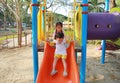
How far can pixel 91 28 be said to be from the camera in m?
5.86

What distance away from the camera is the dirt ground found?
21.2 feet

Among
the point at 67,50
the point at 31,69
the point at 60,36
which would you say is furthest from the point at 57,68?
the point at 31,69

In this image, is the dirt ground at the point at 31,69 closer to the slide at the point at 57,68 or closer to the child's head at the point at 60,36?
the slide at the point at 57,68

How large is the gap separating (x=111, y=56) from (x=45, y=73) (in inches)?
241

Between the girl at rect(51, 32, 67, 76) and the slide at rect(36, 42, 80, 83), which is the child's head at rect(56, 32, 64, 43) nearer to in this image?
the girl at rect(51, 32, 67, 76)

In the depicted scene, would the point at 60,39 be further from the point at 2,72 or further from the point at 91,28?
the point at 2,72

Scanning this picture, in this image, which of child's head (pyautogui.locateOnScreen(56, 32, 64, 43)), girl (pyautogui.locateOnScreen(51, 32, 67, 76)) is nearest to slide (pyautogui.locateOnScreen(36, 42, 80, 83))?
girl (pyautogui.locateOnScreen(51, 32, 67, 76))

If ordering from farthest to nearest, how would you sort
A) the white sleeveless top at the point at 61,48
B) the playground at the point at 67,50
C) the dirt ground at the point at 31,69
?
the dirt ground at the point at 31,69, the white sleeveless top at the point at 61,48, the playground at the point at 67,50

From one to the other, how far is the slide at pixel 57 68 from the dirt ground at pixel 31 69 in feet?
5.01

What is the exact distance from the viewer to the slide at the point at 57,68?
14.4ft

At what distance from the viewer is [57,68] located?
16.5 ft

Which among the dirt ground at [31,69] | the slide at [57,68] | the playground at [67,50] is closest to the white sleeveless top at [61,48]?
the playground at [67,50]

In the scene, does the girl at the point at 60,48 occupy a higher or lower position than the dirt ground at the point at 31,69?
higher

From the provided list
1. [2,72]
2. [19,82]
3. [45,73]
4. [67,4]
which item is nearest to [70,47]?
[45,73]
